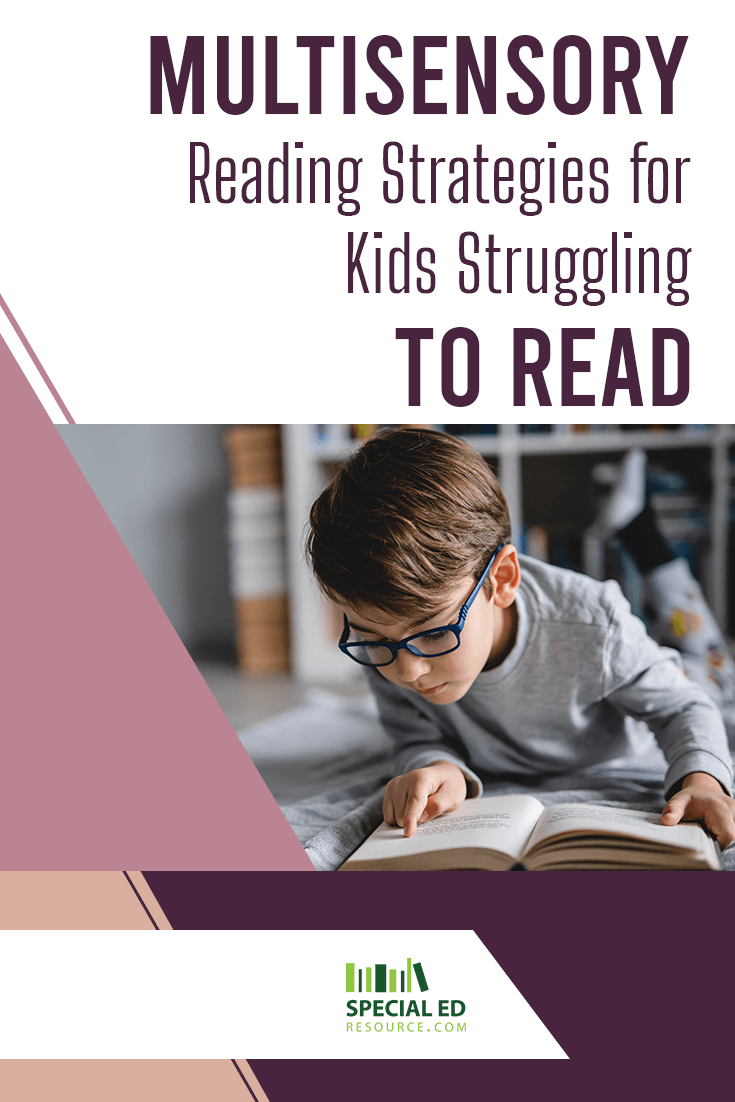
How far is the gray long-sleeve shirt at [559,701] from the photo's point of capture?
2.82 ft

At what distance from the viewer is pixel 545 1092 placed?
21.2 inches

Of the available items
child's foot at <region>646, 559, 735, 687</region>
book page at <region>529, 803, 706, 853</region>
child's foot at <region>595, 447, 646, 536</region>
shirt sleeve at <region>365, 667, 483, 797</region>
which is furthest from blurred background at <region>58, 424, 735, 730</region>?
book page at <region>529, 803, 706, 853</region>

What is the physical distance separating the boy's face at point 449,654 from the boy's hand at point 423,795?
0.07 meters

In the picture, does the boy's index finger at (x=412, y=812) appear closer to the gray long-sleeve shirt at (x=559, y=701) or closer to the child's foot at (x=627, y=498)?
the gray long-sleeve shirt at (x=559, y=701)

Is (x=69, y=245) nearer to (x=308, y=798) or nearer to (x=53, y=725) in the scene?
(x=53, y=725)

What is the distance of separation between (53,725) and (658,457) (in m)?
2.05

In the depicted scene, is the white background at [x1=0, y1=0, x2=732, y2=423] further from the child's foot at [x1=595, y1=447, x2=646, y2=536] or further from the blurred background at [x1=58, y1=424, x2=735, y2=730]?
the blurred background at [x1=58, y1=424, x2=735, y2=730]

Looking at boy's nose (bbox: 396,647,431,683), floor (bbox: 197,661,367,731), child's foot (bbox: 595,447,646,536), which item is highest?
boy's nose (bbox: 396,647,431,683)

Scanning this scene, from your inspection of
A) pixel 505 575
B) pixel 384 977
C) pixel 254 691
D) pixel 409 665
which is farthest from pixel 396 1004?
pixel 254 691

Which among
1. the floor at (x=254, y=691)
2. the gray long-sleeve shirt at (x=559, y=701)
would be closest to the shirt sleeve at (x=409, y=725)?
the gray long-sleeve shirt at (x=559, y=701)

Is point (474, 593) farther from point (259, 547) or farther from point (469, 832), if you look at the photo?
point (259, 547)

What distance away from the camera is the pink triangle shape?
0.67 metres

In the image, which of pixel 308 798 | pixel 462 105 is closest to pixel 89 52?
pixel 462 105

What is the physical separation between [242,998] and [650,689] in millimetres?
494
